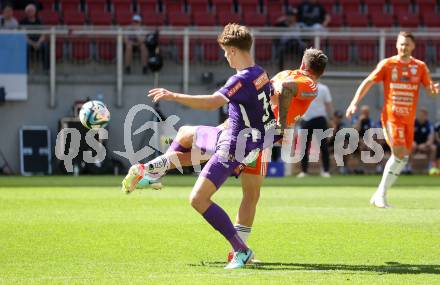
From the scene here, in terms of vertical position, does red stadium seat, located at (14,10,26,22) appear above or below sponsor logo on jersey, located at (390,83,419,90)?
above

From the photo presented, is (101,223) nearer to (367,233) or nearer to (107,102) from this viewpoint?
(367,233)

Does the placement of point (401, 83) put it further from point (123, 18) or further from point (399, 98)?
point (123, 18)

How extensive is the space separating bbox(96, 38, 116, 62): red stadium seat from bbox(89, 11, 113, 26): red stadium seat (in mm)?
1464

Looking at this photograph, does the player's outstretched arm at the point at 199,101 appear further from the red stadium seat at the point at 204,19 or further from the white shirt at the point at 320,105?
the red stadium seat at the point at 204,19

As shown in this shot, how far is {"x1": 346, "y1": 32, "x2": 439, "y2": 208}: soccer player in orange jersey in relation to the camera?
14.4 metres

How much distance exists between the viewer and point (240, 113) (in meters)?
8.86

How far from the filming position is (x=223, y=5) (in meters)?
27.2

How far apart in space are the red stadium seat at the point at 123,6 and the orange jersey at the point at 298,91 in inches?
684

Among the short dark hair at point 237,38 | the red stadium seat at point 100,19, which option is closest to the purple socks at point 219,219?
the short dark hair at point 237,38

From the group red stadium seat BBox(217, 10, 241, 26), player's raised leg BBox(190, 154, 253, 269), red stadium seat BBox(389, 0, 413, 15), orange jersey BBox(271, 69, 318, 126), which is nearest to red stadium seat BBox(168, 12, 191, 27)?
red stadium seat BBox(217, 10, 241, 26)

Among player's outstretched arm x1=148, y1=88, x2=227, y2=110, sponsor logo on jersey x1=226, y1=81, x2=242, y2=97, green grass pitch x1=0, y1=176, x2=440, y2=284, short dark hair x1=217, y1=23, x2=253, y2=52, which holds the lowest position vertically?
green grass pitch x1=0, y1=176, x2=440, y2=284

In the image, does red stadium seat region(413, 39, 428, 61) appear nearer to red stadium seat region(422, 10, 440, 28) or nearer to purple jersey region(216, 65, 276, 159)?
red stadium seat region(422, 10, 440, 28)

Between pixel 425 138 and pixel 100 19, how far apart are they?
8.90 m

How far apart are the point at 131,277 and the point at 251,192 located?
66.9 inches
